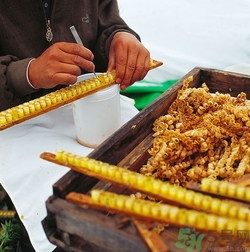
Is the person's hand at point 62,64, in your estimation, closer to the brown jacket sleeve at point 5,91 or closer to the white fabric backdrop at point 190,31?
the brown jacket sleeve at point 5,91

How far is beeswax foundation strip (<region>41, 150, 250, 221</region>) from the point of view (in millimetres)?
739

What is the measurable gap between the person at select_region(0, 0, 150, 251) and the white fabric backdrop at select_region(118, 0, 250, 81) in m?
0.89

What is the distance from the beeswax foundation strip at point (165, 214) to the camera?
0.70m

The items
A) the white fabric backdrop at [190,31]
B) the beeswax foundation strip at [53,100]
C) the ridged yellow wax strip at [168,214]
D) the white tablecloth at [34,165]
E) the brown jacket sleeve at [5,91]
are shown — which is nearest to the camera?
the ridged yellow wax strip at [168,214]

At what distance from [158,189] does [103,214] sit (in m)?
0.16

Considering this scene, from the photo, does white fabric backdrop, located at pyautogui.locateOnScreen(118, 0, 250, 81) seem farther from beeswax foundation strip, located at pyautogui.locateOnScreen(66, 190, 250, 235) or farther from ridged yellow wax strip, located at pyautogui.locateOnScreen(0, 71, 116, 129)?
beeswax foundation strip, located at pyautogui.locateOnScreen(66, 190, 250, 235)

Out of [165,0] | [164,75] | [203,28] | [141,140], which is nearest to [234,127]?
[141,140]

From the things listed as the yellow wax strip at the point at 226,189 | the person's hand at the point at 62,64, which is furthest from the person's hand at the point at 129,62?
the yellow wax strip at the point at 226,189

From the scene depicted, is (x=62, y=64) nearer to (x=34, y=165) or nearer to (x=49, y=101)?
(x=49, y=101)

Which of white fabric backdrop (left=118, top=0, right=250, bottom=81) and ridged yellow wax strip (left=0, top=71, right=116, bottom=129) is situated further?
white fabric backdrop (left=118, top=0, right=250, bottom=81)

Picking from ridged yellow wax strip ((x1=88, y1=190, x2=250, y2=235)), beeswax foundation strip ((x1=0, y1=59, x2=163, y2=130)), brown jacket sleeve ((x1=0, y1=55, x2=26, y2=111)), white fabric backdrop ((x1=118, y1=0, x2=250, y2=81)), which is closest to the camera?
ridged yellow wax strip ((x1=88, y1=190, x2=250, y2=235))

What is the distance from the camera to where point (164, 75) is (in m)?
2.68

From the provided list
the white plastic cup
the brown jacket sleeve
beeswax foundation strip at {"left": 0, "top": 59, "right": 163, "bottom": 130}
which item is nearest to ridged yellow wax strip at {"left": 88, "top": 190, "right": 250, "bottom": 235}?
beeswax foundation strip at {"left": 0, "top": 59, "right": 163, "bottom": 130}

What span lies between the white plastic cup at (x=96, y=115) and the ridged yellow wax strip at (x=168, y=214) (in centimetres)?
60
